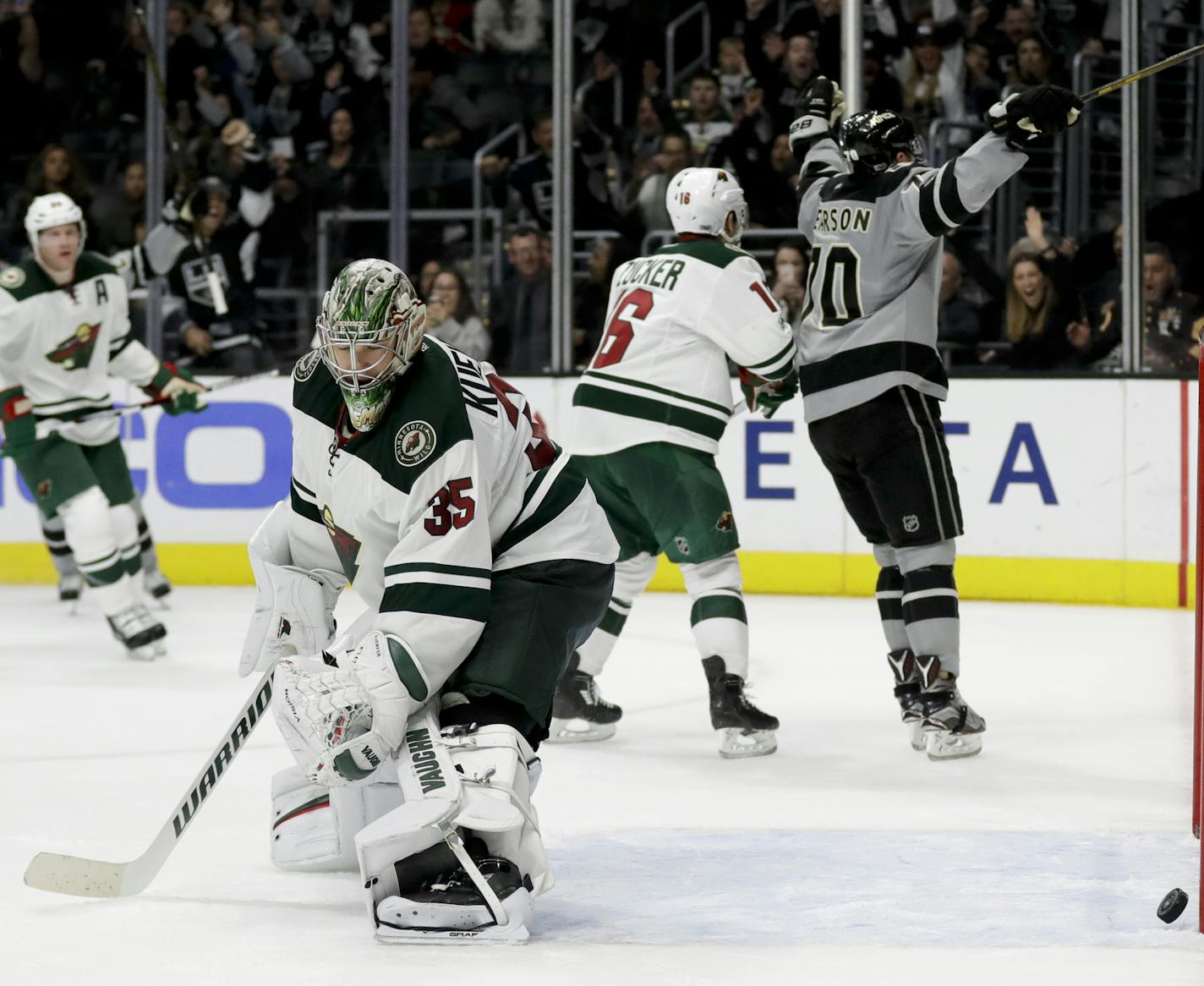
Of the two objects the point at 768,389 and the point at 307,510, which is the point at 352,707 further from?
the point at 768,389

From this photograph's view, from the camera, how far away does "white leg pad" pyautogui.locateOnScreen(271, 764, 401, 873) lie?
2785mm

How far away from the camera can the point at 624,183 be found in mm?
7531

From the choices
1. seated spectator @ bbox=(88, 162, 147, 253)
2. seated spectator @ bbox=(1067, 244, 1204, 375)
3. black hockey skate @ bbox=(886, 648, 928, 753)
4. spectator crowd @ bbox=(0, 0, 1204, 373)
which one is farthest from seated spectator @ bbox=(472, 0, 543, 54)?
black hockey skate @ bbox=(886, 648, 928, 753)

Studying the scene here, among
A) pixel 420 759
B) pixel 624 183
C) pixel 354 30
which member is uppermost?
pixel 354 30

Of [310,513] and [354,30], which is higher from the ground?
[354,30]

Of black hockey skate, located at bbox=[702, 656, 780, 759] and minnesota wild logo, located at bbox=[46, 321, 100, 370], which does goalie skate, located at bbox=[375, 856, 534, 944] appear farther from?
minnesota wild logo, located at bbox=[46, 321, 100, 370]

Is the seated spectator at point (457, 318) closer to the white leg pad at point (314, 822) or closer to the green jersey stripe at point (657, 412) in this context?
the green jersey stripe at point (657, 412)

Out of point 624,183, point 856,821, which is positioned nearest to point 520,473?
point 856,821

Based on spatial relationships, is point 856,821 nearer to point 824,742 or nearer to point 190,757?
point 824,742

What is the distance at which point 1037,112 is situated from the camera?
11.3 ft

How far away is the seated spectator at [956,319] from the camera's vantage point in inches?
266

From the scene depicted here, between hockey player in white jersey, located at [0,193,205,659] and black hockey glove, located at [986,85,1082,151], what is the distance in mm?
2837

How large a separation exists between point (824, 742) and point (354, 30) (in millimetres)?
5195

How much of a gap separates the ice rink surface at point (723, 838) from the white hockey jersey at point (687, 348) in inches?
27.2
